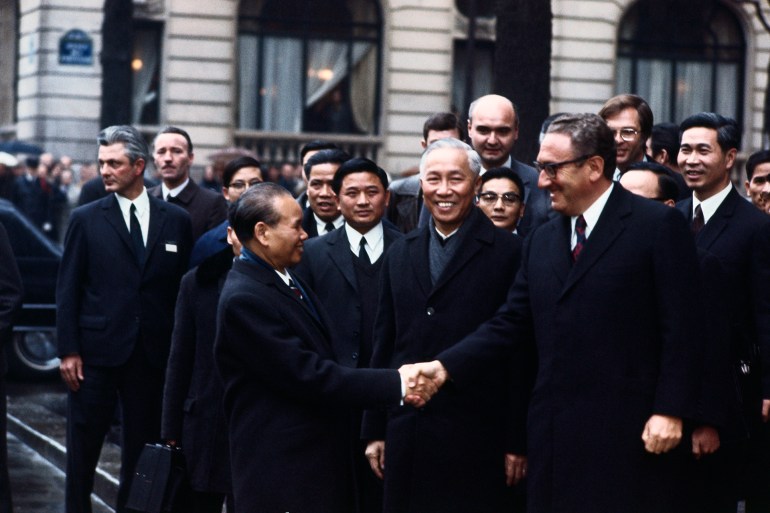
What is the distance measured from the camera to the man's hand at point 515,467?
6.52 meters

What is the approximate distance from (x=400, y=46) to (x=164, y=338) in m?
21.3

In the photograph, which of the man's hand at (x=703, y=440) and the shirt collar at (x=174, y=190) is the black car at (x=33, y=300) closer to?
the shirt collar at (x=174, y=190)

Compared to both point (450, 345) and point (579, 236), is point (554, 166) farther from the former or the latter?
point (450, 345)

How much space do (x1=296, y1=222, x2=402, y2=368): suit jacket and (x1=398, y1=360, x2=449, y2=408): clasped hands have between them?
1201mm

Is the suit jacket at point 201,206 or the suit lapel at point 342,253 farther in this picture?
the suit jacket at point 201,206

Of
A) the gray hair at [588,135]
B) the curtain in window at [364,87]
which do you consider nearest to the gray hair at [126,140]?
the gray hair at [588,135]

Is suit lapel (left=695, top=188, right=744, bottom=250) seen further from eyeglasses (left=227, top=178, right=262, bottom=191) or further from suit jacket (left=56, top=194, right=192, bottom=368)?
suit jacket (left=56, top=194, right=192, bottom=368)

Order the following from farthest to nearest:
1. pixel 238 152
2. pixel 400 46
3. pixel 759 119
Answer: pixel 759 119 → pixel 400 46 → pixel 238 152

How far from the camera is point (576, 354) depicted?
5.91m

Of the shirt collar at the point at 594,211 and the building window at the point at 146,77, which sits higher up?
the building window at the point at 146,77

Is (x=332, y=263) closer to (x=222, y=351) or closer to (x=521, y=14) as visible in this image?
(x=222, y=351)

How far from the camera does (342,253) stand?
7.85 metres

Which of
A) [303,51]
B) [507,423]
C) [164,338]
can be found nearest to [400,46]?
[303,51]

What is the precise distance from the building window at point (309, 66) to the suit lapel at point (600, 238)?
24.0 meters
